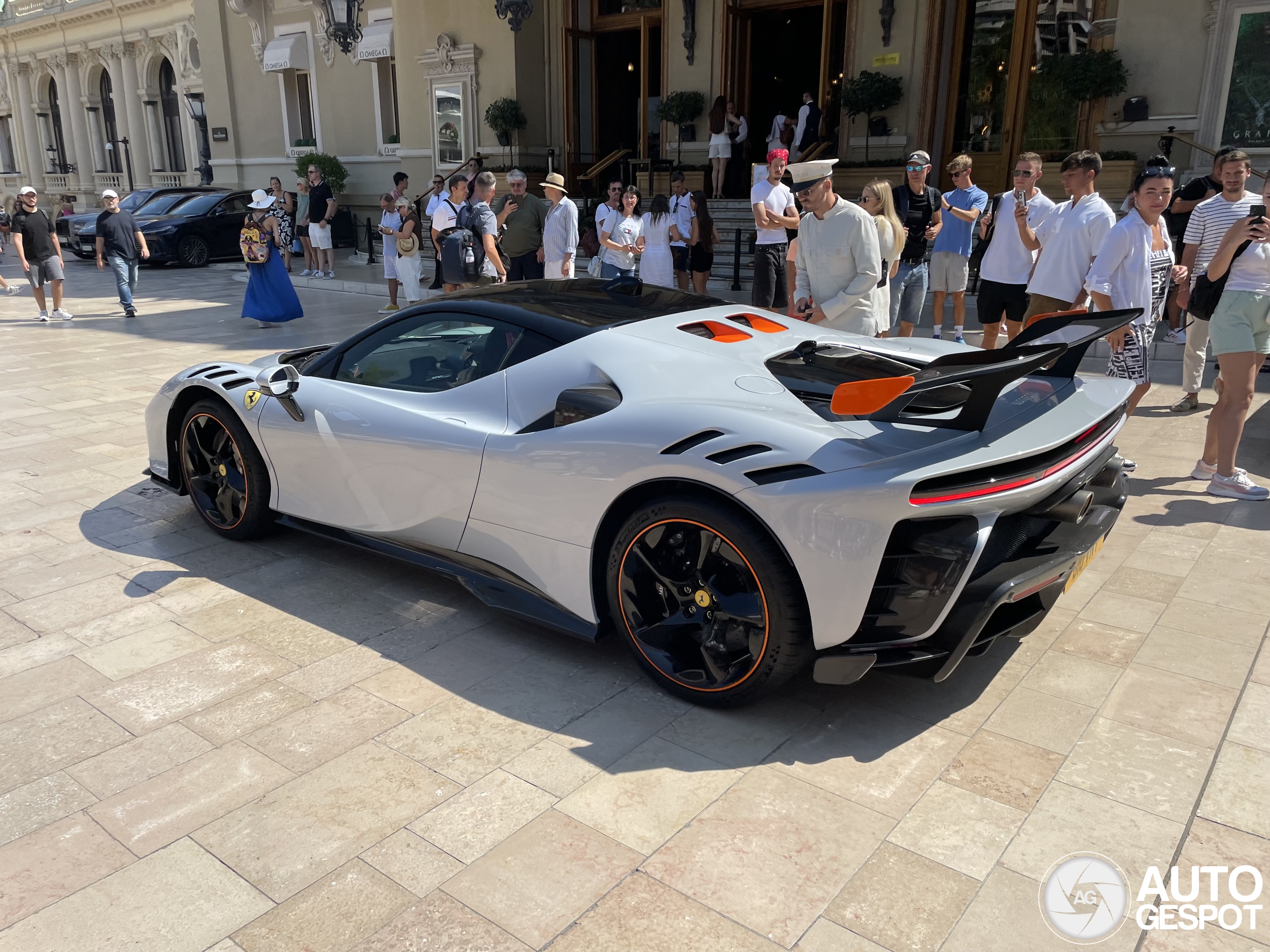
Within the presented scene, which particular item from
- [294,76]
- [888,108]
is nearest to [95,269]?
[294,76]

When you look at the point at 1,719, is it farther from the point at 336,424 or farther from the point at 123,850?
the point at 336,424

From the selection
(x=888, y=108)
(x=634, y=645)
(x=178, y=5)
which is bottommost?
(x=634, y=645)

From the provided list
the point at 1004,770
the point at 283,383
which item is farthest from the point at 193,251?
the point at 1004,770

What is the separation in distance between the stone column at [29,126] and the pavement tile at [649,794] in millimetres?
46440

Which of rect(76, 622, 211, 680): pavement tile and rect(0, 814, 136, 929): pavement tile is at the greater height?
rect(0, 814, 136, 929): pavement tile

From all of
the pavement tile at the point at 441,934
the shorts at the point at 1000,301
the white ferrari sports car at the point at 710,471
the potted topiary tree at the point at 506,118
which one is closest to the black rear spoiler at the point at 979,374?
the white ferrari sports car at the point at 710,471

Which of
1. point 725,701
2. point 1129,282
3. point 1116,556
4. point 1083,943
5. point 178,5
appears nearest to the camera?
point 1083,943

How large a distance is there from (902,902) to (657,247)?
831 cm

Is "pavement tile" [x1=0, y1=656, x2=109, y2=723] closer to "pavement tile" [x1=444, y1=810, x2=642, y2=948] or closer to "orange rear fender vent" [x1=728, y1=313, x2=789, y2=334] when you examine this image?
"pavement tile" [x1=444, y1=810, x2=642, y2=948]

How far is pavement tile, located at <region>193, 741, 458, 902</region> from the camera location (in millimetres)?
2555

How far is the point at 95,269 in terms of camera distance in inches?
835

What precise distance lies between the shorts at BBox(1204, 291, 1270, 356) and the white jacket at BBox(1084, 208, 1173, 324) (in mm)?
371

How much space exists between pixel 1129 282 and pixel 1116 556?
5.63 feet
